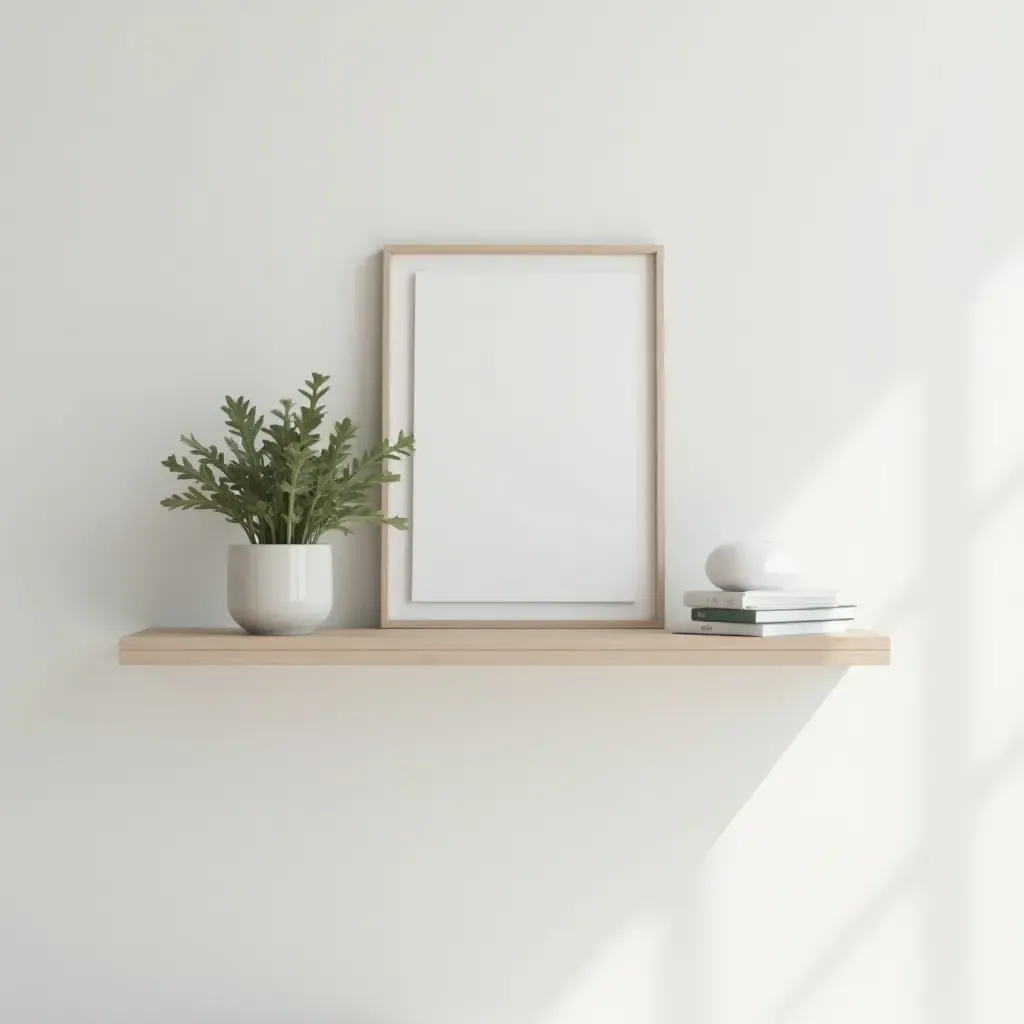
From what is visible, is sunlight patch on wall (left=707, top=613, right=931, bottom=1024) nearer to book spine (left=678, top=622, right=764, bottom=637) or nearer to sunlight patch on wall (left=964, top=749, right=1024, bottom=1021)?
sunlight patch on wall (left=964, top=749, right=1024, bottom=1021)

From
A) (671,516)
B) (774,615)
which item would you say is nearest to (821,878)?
(774,615)

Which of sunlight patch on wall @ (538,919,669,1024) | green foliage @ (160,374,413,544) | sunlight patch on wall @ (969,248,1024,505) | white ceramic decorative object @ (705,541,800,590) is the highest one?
sunlight patch on wall @ (969,248,1024,505)

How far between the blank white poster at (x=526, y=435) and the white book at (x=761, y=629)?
130 millimetres

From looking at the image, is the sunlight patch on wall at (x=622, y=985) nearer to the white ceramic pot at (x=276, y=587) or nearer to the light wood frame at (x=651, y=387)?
the light wood frame at (x=651, y=387)

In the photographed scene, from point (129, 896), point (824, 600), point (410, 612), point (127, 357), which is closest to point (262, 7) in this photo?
point (127, 357)

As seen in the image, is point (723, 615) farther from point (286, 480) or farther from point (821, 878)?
point (286, 480)

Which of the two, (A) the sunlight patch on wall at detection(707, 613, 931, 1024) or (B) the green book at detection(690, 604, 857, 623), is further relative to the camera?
(A) the sunlight patch on wall at detection(707, 613, 931, 1024)

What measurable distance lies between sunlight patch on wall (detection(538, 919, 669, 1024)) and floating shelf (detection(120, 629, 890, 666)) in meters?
0.41

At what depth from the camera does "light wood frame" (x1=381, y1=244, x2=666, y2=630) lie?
135 cm

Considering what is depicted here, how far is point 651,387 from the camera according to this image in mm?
1375

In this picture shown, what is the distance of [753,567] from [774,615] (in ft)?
0.20

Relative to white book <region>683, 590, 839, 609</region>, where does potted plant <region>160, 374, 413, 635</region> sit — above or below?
above

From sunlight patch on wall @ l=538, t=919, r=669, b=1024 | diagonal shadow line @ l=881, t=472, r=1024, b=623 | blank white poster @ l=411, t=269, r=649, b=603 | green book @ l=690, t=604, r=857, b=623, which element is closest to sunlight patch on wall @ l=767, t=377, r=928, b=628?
diagonal shadow line @ l=881, t=472, r=1024, b=623

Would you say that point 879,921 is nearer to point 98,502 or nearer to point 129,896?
point 129,896
